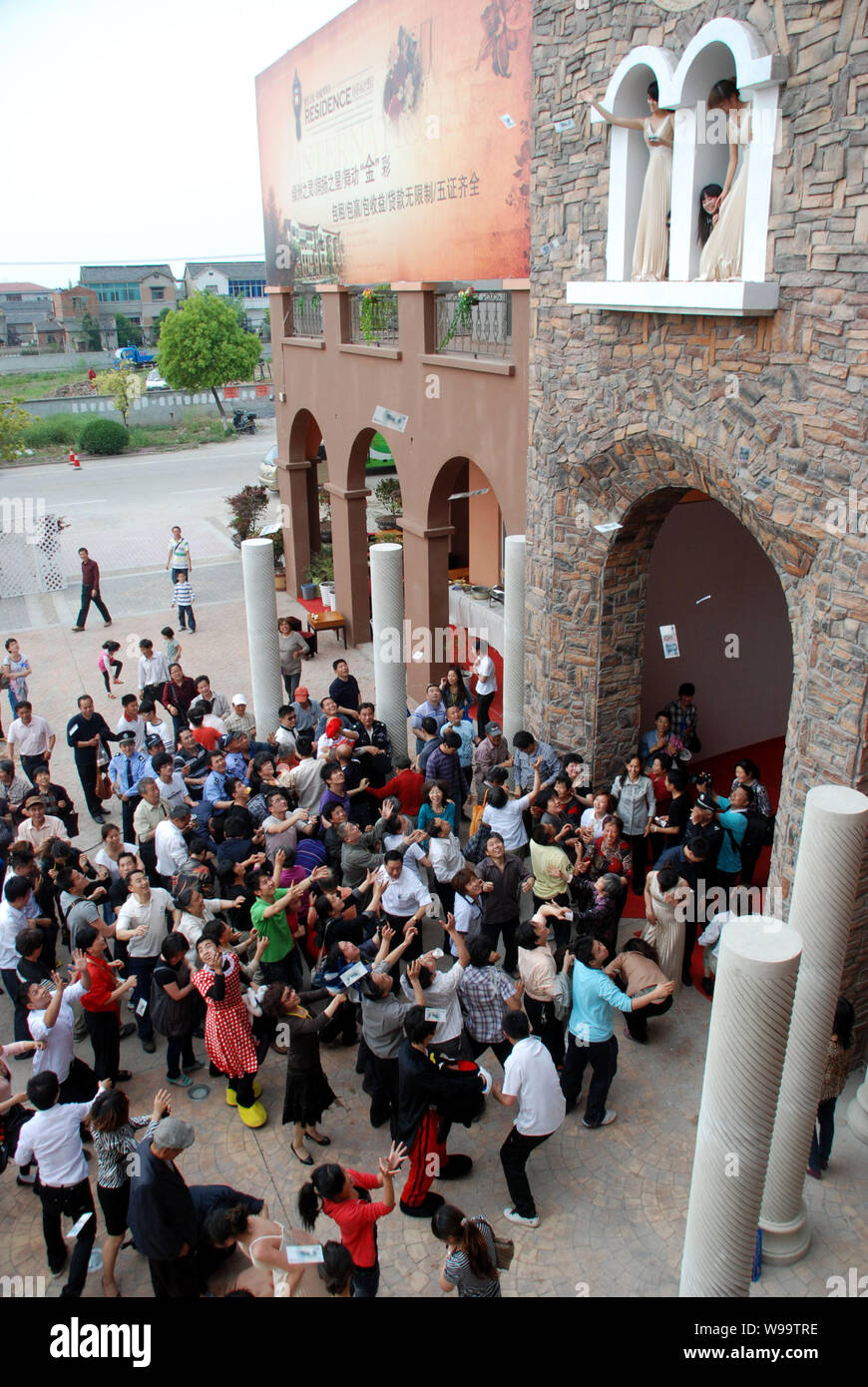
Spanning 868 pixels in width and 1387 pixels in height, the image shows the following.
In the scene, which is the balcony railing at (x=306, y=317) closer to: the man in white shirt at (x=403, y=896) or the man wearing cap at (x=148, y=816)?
the man wearing cap at (x=148, y=816)

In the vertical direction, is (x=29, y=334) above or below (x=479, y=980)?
above

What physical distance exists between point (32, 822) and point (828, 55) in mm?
8363

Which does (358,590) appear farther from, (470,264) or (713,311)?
(713,311)

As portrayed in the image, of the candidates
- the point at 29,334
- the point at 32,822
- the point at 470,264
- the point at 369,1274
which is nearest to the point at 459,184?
the point at 470,264

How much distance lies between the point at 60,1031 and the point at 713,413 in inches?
259

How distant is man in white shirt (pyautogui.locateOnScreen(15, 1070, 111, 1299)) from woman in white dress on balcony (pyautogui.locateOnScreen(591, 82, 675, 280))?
748 centimetres

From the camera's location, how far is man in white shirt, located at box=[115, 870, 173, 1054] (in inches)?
290

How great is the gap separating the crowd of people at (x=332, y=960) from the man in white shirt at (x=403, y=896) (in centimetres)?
3

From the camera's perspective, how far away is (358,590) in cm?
1798

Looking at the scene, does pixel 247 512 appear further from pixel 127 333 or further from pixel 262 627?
pixel 127 333

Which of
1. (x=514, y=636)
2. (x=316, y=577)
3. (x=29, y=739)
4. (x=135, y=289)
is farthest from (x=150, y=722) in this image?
(x=135, y=289)

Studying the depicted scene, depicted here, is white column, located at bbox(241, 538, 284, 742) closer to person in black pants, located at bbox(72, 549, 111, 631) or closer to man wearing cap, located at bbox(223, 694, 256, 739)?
man wearing cap, located at bbox(223, 694, 256, 739)

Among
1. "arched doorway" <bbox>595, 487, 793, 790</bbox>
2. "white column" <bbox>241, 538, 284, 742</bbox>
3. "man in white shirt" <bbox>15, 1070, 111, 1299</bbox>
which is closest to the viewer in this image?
"man in white shirt" <bbox>15, 1070, 111, 1299</bbox>

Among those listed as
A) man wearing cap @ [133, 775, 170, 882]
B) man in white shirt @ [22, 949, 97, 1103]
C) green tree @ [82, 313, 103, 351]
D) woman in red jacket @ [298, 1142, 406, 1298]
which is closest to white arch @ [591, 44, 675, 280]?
man wearing cap @ [133, 775, 170, 882]
